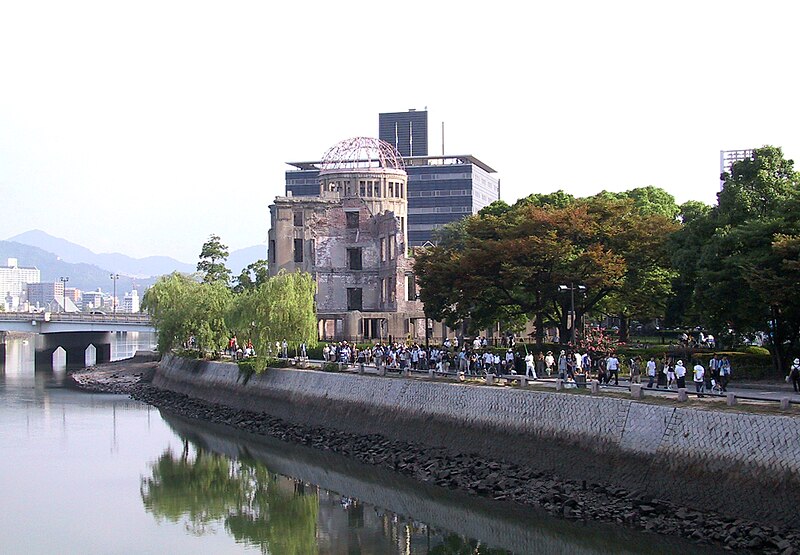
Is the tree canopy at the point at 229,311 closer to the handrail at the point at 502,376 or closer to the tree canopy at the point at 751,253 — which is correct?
the handrail at the point at 502,376

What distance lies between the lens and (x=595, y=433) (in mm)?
31469

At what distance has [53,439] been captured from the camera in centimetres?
4978

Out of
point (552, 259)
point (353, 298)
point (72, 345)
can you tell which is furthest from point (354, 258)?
point (72, 345)

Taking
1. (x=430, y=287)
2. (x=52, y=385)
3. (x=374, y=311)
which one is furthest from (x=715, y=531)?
(x=52, y=385)

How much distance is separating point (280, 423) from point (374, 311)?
3505 centimetres

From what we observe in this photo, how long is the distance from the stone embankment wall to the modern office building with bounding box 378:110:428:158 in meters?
126

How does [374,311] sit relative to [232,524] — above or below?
above

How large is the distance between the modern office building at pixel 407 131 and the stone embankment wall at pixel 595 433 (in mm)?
126103

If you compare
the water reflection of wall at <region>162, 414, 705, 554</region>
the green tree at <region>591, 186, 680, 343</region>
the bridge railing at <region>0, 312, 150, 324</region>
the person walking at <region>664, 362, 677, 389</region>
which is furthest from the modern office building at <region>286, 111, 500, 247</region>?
the person walking at <region>664, 362, 677, 389</region>

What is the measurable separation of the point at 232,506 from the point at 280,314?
19.5 metres

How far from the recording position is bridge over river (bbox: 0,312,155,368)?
9875 cm

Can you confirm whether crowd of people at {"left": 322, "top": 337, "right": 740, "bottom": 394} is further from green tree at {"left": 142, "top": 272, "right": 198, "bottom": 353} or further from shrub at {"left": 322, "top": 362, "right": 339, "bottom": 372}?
green tree at {"left": 142, "top": 272, "right": 198, "bottom": 353}

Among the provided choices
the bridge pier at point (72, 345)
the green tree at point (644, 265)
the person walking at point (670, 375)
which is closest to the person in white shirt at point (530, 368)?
the person walking at point (670, 375)

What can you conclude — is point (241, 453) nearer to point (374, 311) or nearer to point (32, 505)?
point (32, 505)
